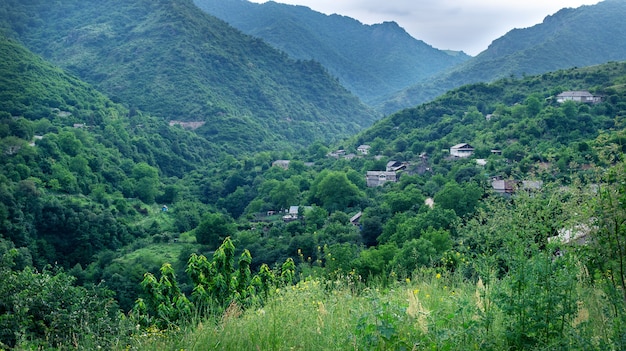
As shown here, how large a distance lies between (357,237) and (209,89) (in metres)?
49.2

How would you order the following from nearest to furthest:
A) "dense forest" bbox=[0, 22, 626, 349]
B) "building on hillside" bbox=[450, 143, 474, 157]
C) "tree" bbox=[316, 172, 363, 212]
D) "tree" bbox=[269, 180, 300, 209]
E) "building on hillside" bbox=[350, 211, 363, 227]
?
"dense forest" bbox=[0, 22, 626, 349] → "building on hillside" bbox=[350, 211, 363, 227] → "tree" bbox=[316, 172, 363, 212] → "building on hillside" bbox=[450, 143, 474, 157] → "tree" bbox=[269, 180, 300, 209]

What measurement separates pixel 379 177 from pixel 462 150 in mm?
5916

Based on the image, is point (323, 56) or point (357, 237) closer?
point (357, 237)

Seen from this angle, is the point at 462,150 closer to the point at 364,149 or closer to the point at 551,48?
the point at 364,149

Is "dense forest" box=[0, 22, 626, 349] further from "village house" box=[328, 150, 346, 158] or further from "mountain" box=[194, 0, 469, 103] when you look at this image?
"mountain" box=[194, 0, 469, 103]

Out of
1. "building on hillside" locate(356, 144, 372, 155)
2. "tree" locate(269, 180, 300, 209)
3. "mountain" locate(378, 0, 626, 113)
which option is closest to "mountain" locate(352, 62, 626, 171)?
"building on hillside" locate(356, 144, 372, 155)

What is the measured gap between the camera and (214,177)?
41.2 m

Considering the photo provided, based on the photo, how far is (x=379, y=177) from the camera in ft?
112

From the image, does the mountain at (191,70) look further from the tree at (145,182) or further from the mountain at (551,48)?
the mountain at (551,48)

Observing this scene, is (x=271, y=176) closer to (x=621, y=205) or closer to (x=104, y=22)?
(x=621, y=205)

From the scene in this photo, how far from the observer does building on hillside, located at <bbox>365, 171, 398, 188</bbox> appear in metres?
33.4

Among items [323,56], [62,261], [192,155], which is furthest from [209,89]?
[323,56]

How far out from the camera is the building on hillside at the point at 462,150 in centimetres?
3206

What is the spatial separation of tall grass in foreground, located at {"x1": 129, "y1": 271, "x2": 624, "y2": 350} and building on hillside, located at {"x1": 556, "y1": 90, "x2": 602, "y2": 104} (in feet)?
111
